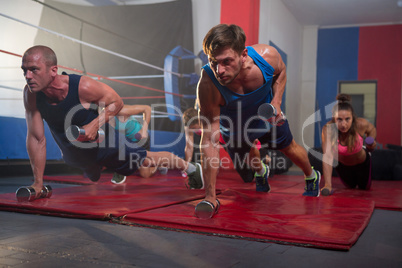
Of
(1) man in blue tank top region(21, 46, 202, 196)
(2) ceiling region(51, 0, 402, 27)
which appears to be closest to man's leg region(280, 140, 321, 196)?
(1) man in blue tank top region(21, 46, 202, 196)

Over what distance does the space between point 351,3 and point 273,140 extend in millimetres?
5956

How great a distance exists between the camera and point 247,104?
2.26 metres

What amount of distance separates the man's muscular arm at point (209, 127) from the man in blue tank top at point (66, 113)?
68 centimetres

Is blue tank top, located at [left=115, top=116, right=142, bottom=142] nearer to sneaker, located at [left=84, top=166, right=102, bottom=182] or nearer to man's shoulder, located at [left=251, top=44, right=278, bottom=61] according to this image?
sneaker, located at [left=84, top=166, right=102, bottom=182]

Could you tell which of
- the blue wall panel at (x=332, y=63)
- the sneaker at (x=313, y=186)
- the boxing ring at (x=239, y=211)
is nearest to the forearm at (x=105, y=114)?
the boxing ring at (x=239, y=211)

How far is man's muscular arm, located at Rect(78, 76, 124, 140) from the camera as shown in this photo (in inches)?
96.7

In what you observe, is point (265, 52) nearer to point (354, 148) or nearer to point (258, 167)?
point (258, 167)

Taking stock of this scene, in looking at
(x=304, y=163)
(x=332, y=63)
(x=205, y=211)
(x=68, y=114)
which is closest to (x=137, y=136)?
(x=68, y=114)

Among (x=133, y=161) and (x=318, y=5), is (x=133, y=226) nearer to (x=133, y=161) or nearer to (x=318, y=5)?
(x=133, y=161)

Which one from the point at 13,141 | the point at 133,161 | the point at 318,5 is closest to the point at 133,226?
the point at 133,161

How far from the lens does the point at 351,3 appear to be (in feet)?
24.2

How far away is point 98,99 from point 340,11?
265 inches

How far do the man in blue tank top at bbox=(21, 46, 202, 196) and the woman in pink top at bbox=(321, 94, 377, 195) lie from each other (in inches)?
60.5

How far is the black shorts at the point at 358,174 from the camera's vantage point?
3400 mm
